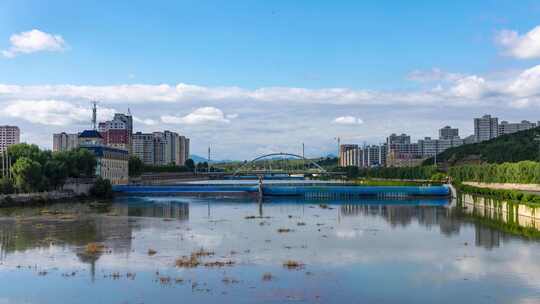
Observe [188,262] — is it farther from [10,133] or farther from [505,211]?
[10,133]

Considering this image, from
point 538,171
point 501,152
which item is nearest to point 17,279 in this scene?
point 538,171

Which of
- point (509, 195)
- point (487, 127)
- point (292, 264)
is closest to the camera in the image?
point (292, 264)

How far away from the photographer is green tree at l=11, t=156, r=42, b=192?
125 feet

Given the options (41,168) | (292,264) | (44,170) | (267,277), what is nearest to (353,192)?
(44,170)

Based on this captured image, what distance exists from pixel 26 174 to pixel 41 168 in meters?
1.98

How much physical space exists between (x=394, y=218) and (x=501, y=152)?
56099 mm

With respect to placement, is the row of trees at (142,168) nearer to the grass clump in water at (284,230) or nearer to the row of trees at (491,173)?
the row of trees at (491,173)

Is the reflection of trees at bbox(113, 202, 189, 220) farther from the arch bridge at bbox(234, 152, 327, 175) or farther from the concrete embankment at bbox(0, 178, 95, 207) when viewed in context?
the arch bridge at bbox(234, 152, 327, 175)

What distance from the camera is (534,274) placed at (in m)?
14.3

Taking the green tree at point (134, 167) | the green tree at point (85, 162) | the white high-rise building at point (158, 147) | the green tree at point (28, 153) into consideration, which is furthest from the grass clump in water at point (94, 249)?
the white high-rise building at point (158, 147)

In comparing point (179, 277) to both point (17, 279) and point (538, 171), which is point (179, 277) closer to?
point (17, 279)

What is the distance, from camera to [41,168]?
40.2 m

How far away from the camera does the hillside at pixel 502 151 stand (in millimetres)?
74250

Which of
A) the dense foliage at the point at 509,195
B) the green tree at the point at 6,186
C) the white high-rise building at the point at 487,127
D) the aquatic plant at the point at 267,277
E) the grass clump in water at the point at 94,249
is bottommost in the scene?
the aquatic plant at the point at 267,277
